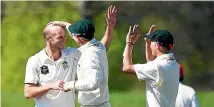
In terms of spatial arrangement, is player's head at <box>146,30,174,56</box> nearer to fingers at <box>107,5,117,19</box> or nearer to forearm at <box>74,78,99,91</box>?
fingers at <box>107,5,117,19</box>

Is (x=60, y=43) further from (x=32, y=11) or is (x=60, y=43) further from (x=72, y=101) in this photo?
(x=32, y=11)

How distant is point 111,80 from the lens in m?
23.7

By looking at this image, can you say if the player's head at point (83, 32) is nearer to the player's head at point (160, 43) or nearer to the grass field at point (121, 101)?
the player's head at point (160, 43)

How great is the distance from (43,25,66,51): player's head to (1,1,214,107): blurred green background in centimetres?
1188

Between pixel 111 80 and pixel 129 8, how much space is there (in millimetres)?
2806

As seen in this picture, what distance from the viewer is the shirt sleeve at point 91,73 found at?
287 inches

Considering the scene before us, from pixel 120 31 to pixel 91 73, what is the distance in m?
16.9

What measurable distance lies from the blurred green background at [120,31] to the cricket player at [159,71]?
12100 mm

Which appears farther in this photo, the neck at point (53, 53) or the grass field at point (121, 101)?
the grass field at point (121, 101)

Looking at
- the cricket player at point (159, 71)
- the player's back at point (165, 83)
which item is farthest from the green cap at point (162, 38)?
the player's back at point (165, 83)

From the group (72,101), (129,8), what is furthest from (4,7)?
(72,101)

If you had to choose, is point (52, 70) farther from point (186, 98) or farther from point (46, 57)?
point (186, 98)

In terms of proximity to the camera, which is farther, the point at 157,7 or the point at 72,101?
the point at 157,7

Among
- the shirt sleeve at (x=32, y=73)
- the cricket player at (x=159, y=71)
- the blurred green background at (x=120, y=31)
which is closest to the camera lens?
the cricket player at (x=159, y=71)
